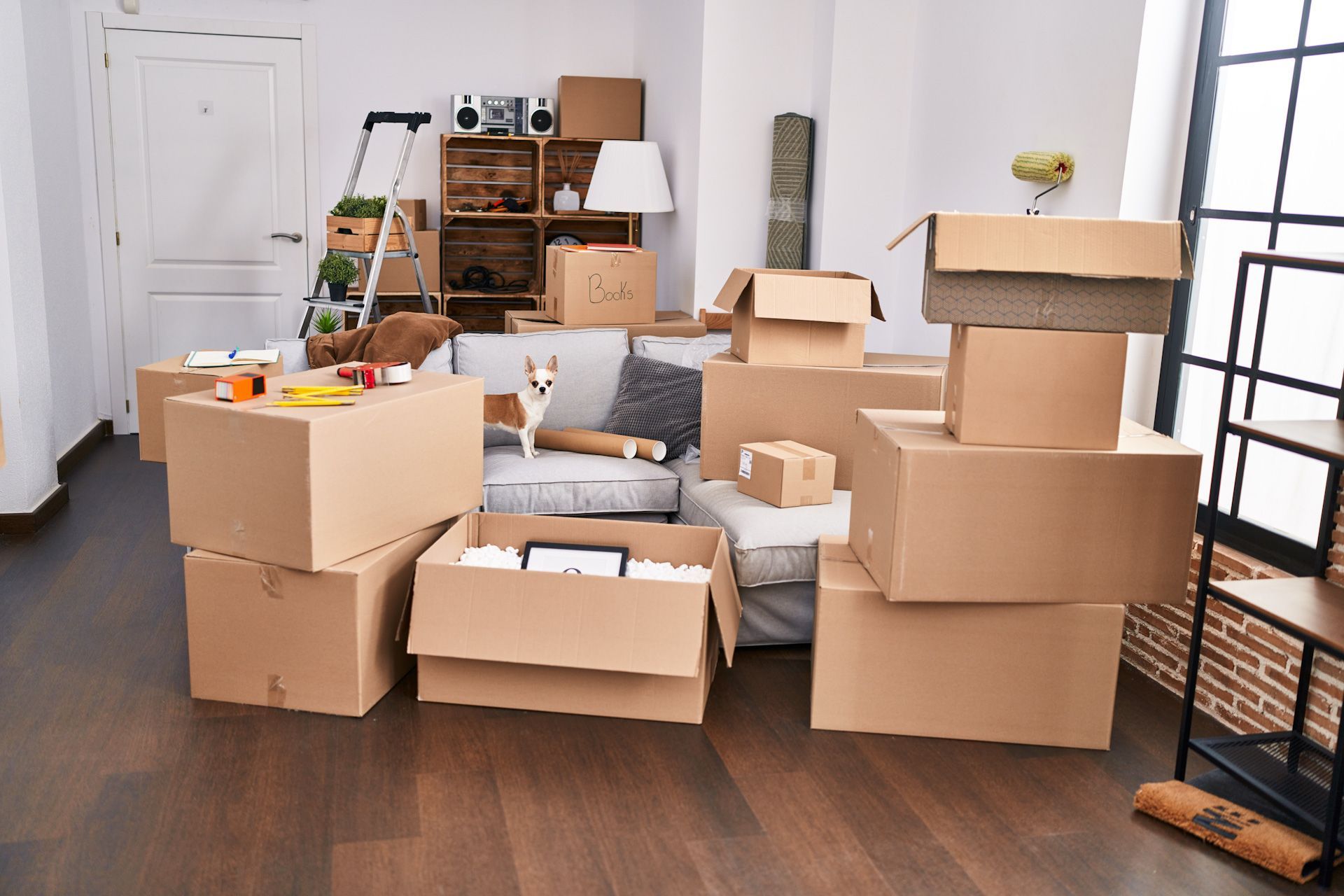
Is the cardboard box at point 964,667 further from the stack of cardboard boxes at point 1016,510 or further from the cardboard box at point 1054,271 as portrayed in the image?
the cardboard box at point 1054,271

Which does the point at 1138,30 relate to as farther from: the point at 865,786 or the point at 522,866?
the point at 522,866

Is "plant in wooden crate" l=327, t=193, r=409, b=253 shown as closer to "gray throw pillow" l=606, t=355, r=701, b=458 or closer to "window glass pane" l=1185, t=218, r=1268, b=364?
"gray throw pillow" l=606, t=355, r=701, b=458

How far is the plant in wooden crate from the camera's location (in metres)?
4.81

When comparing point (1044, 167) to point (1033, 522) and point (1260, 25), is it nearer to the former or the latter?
point (1260, 25)

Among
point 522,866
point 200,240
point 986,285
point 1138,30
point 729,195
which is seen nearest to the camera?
point 522,866

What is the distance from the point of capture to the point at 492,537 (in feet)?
9.87

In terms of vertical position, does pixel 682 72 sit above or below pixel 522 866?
above

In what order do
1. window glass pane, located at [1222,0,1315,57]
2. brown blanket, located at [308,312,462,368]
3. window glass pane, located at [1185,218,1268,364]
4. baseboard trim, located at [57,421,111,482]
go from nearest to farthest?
window glass pane, located at [1222,0,1315,57]
window glass pane, located at [1185,218,1268,364]
brown blanket, located at [308,312,462,368]
baseboard trim, located at [57,421,111,482]

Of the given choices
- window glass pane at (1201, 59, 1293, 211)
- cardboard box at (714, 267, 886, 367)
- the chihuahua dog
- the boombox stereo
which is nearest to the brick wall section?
window glass pane at (1201, 59, 1293, 211)

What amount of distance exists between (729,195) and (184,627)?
2942 mm

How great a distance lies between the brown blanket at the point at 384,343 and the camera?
3.62 metres

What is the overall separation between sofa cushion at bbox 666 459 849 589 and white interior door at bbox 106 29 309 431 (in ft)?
11.7

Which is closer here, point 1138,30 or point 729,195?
point 1138,30

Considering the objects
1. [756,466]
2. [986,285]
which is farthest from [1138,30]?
[756,466]
